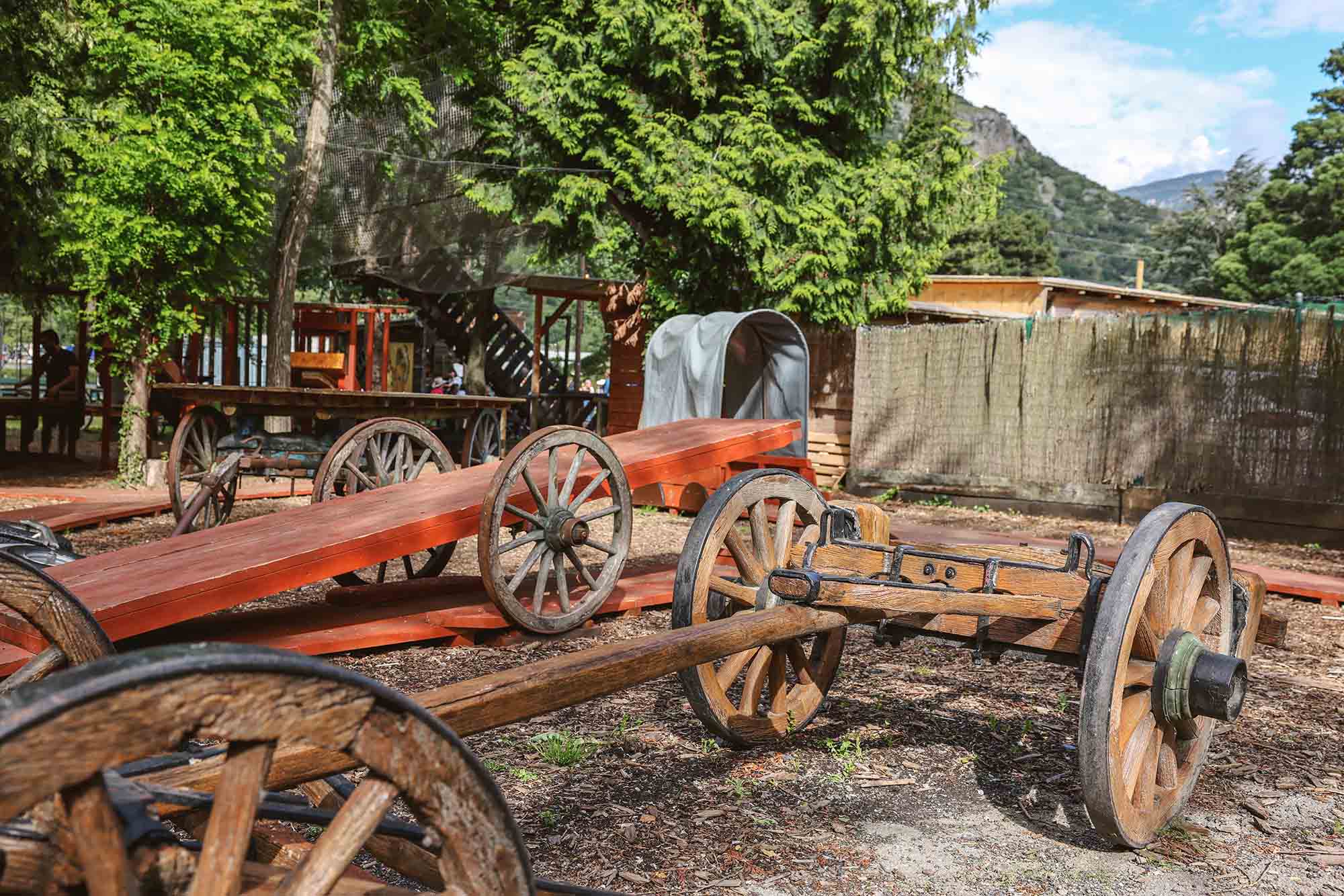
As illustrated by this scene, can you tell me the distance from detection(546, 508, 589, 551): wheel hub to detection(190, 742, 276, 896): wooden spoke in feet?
13.8

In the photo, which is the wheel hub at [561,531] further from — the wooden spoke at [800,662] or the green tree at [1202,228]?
the green tree at [1202,228]

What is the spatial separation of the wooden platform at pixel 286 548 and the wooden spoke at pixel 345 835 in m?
2.96

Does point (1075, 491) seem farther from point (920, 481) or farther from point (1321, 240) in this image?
point (1321, 240)

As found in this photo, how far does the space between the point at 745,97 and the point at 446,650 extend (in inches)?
478

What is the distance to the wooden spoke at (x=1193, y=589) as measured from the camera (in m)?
3.42

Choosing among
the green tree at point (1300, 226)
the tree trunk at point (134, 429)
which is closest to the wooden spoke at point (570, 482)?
the tree trunk at point (134, 429)

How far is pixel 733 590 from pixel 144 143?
32.0 feet

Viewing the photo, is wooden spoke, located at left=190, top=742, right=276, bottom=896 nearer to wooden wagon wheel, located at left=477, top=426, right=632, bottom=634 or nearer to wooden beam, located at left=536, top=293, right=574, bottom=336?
wooden wagon wheel, located at left=477, top=426, right=632, bottom=634

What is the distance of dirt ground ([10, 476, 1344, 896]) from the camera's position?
3.11 m

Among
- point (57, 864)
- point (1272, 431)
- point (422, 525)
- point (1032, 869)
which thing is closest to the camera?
point (57, 864)

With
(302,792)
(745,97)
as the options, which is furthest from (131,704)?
(745,97)

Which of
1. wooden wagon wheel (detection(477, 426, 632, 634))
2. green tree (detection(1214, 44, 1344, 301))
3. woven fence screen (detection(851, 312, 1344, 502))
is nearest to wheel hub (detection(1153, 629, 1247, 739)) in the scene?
wooden wagon wheel (detection(477, 426, 632, 634))

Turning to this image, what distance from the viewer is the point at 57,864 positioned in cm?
149

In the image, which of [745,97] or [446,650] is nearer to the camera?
[446,650]
